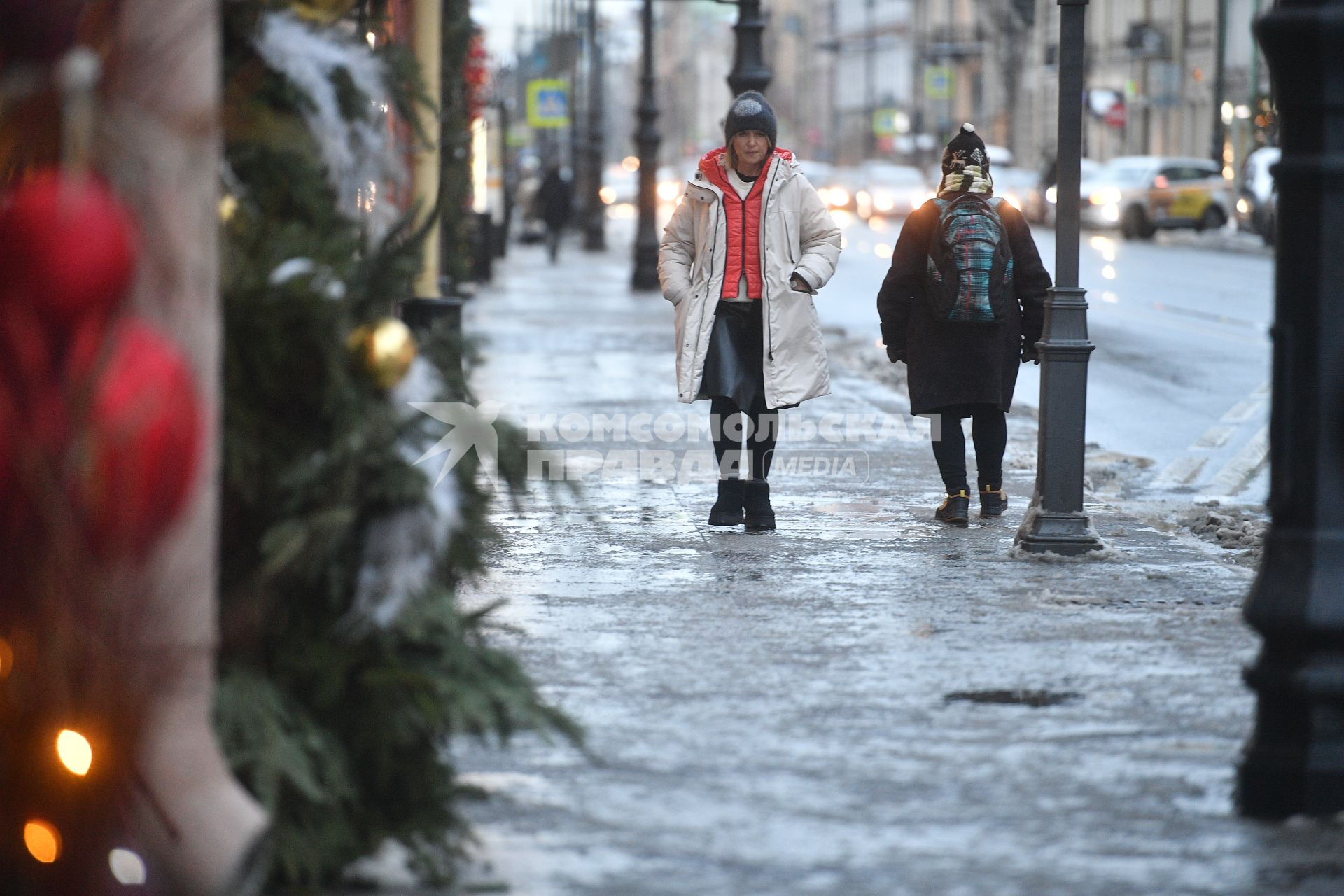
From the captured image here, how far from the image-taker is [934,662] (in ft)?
20.7

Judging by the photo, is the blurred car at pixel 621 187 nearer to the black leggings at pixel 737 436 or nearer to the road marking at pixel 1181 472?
the road marking at pixel 1181 472

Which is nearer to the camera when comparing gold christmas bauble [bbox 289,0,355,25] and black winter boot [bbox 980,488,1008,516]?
gold christmas bauble [bbox 289,0,355,25]

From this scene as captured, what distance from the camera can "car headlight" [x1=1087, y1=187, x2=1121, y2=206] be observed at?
44.7 metres

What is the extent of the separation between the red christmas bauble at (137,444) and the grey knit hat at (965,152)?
5.95 meters

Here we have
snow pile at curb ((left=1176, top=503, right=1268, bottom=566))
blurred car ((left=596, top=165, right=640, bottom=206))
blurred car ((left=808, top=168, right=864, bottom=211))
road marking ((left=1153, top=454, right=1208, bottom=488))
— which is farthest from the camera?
blurred car ((left=596, top=165, right=640, bottom=206))

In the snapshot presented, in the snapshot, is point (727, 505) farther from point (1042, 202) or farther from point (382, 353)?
point (1042, 202)

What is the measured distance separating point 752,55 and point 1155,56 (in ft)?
169

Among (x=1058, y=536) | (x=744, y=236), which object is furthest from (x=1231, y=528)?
(x=744, y=236)

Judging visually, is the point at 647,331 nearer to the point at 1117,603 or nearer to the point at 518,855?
the point at 1117,603

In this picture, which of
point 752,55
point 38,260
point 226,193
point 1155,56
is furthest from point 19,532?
point 1155,56

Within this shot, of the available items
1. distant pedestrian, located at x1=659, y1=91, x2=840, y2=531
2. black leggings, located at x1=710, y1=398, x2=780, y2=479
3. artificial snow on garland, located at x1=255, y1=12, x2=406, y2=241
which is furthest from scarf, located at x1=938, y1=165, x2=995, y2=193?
artificial snow on garland, located at x1=255, y1=12, x2=406, y2=241

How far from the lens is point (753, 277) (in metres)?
8.73

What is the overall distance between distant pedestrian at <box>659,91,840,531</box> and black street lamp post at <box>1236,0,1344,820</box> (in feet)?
13.0

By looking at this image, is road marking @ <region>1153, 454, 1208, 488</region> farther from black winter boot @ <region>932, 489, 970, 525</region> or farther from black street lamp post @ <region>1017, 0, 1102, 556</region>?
black street lamp post @ <region>1017, 0, 1102, 556</region>
